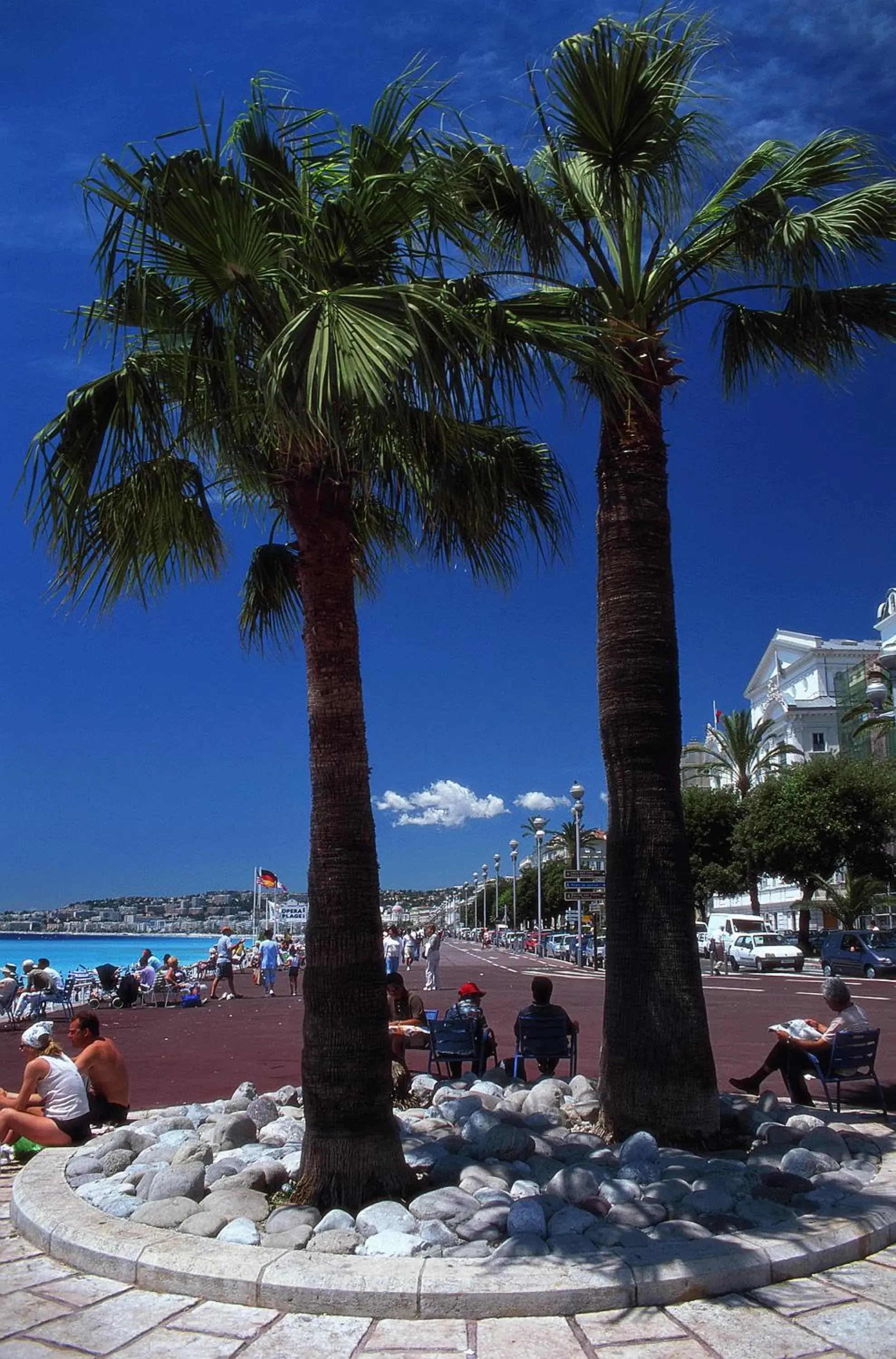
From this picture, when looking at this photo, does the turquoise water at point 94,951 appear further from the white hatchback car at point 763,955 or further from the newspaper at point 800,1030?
the newspaper at point 800,1030

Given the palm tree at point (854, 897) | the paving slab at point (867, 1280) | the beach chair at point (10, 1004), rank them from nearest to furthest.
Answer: the paving slab at point (867, 1280) → the beach chair at point (10, 1004) → the palm tree at point (854, 897)

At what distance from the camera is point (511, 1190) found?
5559mm

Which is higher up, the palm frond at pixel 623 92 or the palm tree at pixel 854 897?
the palm frond at pixel 623 92

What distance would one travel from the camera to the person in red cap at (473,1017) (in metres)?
9.36

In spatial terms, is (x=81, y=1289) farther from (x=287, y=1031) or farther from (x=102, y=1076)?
(x=287, y=1031)

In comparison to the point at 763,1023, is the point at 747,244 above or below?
above

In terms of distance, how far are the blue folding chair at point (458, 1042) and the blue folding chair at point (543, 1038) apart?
48cm

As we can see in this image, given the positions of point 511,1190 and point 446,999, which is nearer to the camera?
point 511,1190

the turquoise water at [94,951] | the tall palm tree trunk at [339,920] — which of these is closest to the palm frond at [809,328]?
the tall palm tree trunk at [339,920]

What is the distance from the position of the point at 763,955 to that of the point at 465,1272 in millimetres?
33730

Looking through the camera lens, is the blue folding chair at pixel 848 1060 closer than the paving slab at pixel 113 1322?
No

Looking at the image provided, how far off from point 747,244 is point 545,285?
59.0 inches

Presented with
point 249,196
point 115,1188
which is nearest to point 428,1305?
point 115,1188

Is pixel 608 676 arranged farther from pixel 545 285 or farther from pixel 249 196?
pixel 249 196
